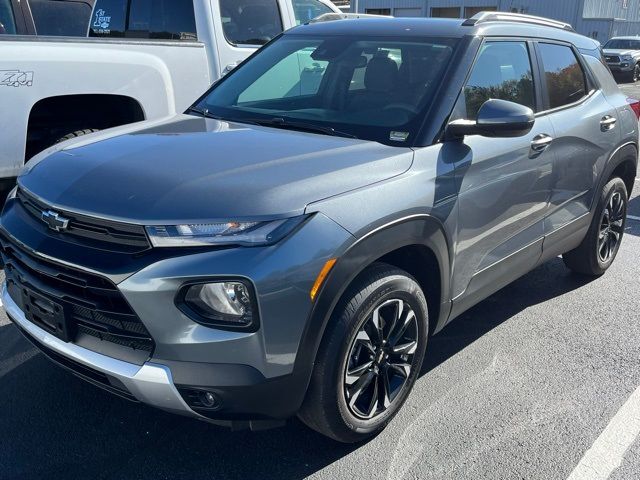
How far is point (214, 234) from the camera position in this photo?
234 cm

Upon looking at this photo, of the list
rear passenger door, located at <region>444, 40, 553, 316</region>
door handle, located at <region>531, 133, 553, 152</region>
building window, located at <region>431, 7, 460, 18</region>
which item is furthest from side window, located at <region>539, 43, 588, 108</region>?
building window, located at <region>431, 7, 460, 18</region>

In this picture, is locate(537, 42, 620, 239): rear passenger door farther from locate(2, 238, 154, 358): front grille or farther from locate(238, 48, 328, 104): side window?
locate(2, 238, 154, 358): front grille

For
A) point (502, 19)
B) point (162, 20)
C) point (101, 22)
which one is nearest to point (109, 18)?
point (101, 22)

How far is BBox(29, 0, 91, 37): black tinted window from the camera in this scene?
6.48 m

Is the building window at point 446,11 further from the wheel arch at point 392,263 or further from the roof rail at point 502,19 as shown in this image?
the wheel arch at point 392,263

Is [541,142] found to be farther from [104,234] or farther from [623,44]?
[623,44]

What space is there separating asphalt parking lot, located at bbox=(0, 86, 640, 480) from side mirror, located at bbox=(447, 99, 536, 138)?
1349 mm

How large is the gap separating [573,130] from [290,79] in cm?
180

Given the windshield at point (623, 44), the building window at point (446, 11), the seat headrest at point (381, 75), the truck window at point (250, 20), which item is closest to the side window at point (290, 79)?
the seat headrest at point (381, 75)

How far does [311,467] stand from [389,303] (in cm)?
79

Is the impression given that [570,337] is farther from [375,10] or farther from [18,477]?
[375,10]

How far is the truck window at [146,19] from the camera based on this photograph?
6320 mm

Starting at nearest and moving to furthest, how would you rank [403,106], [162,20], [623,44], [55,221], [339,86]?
[55,221], [403,106], [339,86], [162,20], [623,44]

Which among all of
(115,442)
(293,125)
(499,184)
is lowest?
(115,442)
